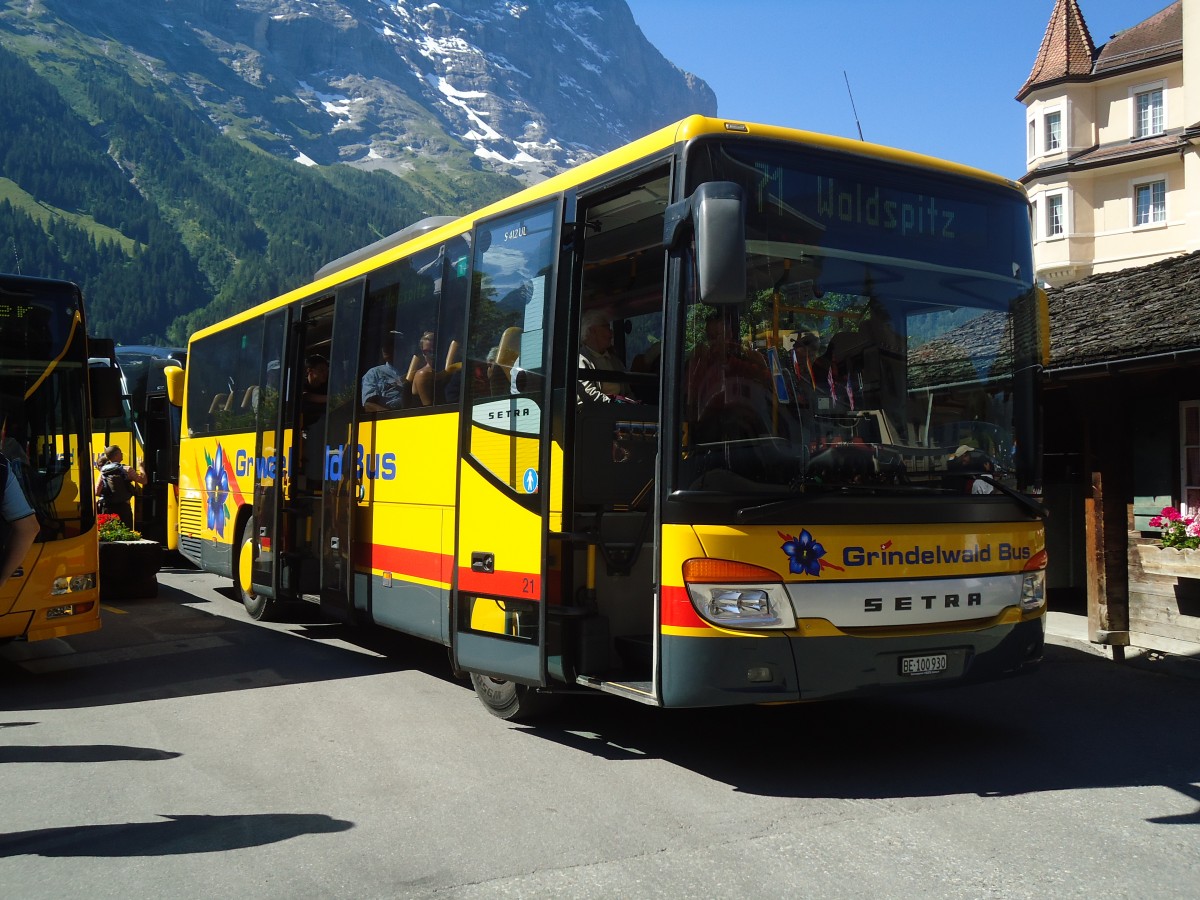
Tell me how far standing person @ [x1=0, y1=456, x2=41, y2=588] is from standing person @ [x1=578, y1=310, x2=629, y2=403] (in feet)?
9.67

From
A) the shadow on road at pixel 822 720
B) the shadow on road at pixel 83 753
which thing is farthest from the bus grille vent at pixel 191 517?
the shadow on road at pixel 83 753

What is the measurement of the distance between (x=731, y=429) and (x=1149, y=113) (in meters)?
45.1

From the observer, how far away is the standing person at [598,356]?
22.7 ft

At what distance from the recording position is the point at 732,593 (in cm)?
580

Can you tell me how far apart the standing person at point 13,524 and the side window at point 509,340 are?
2.60m

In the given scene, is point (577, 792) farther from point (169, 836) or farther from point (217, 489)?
point (217, 489)

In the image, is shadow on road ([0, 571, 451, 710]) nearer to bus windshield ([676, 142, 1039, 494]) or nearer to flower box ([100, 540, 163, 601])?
flower box ([100, 540, 163, 601])

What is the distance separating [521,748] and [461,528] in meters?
1.46

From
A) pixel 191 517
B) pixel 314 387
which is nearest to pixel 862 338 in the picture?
pixel 314 387

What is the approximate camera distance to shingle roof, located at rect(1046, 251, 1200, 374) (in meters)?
10.5

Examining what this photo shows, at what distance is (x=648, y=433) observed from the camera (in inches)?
274

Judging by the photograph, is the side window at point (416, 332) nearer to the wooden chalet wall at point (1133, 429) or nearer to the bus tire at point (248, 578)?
the bus tire at point (248, 578)

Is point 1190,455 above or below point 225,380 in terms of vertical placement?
below

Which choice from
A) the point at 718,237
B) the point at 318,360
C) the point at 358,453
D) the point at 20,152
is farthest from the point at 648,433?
the point at 20,152
